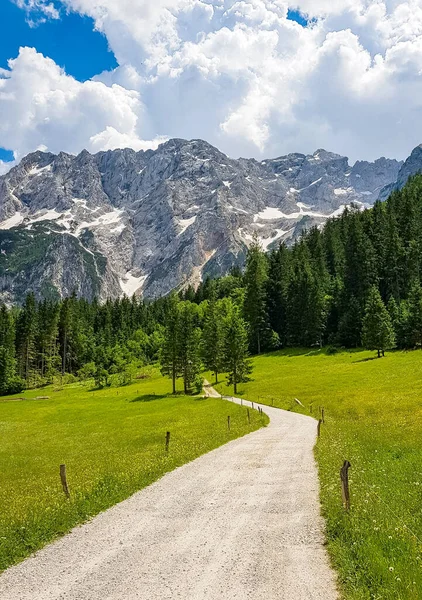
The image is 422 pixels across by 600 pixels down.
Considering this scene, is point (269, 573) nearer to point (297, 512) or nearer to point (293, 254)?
point (297, 512)

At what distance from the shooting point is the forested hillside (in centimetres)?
8794

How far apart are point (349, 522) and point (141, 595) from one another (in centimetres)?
677

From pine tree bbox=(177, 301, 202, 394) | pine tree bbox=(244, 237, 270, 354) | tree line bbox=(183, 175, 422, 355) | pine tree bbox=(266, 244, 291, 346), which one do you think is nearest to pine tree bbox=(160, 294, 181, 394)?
pine tree bbox=(177, 301, 202, 394)

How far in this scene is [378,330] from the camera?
84.1m

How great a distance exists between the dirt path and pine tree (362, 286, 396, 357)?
2692 inches

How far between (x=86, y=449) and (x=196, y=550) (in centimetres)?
2978

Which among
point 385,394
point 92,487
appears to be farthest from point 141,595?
point 385,394

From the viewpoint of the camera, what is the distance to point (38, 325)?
128 metres

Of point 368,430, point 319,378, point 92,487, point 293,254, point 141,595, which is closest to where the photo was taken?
point 141,595

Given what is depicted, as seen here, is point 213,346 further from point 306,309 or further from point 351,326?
point 351,326

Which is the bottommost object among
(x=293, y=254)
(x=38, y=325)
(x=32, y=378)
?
(x=32, y=378)

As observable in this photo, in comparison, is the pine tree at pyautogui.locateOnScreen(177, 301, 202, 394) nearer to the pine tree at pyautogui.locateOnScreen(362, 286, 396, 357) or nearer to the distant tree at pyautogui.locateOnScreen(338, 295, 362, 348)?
the pine tree at pyautogui.locateOnScreen(362, 286, 396, 357)

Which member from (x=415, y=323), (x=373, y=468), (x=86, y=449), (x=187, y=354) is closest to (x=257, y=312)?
(x=187, y=354)

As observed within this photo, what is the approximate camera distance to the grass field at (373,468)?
1003 cm
